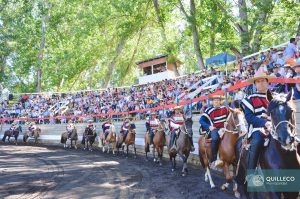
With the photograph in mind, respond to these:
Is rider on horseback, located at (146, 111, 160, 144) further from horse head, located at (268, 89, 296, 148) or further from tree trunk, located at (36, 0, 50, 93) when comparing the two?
tree trunk, located at (36, 0, 50, 93)

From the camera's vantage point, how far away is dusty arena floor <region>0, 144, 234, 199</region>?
9086 mm

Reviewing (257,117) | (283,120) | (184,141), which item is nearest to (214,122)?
(184,141)

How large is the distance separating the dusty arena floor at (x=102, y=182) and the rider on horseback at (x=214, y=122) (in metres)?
1.09

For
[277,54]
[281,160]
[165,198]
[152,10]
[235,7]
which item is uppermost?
[152,10]

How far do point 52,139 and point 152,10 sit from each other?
16.4m

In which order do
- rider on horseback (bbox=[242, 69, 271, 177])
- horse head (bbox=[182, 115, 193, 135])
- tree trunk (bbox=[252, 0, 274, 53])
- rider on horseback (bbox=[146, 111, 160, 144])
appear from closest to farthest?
rider on horseback (bbox=[242, 69, 271, 177]) < horse head (bbox=[182, 115, 193, 135]) < rider on horseback (bbox=[146, 111, 160, 144]) < tree trunk (bbox=[252, 0, 274, 53])

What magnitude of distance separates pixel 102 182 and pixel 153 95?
16.0 m

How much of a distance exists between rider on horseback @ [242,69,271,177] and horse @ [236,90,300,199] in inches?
4.6

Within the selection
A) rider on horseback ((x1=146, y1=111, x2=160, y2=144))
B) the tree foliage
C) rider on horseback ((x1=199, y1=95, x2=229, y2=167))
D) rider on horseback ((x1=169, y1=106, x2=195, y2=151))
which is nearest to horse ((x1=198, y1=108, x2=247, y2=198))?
rider on horseback ((x1=199, y1=95, x2=229, y2=167))

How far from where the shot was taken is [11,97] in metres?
39.8

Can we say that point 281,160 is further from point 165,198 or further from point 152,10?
point 152,10

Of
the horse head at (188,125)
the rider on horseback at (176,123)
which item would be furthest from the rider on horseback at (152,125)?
the horse head at (188,125)

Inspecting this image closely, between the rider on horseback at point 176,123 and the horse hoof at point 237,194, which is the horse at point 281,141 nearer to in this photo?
the horse hoof at point 237,194

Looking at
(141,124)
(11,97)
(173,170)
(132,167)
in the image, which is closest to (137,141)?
(141,124)
